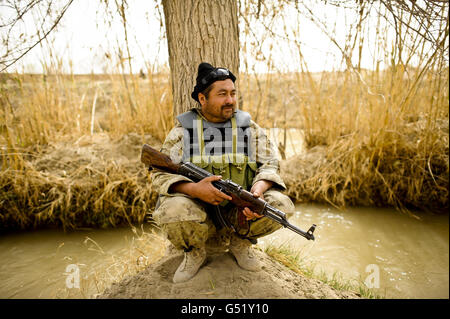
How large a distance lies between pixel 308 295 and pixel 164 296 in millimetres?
886

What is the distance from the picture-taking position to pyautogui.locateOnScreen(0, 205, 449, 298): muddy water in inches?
97.0

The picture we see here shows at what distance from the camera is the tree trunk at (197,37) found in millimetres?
2029

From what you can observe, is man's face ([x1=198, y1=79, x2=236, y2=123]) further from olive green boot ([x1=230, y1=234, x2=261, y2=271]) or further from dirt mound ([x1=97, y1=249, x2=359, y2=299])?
dirt mound ([x1=97, y1=249, x2=359, y2=299])

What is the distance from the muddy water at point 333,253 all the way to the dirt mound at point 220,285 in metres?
0.70

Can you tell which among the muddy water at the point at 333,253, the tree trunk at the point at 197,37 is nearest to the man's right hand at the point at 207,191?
the tree trunk at the point at 197,37

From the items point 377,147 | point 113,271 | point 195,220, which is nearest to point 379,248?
point 377,147

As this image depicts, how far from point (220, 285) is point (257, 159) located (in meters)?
0.82

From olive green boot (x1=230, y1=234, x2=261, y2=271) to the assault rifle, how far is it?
220 millimetres

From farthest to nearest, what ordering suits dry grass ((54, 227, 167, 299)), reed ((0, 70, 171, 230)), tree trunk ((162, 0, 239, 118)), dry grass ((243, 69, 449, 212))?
1. dry grass ((243, 69, 449, 212))
2. reed ((0, 70, 171, 230))
3. dry grass ((54, 227, 167, 299))
4. tree trunk ((162, 0, 239, 118))

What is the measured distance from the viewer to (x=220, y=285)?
5.39ft

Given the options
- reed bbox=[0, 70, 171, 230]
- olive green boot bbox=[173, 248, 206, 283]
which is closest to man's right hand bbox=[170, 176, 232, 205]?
olive green boot bbox=[173, 248, 206, 283]

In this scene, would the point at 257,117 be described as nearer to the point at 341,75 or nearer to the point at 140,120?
the point at 341,75

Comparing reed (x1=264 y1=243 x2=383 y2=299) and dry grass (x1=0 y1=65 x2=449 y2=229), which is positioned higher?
dry grass (x1=0 y1=65 x2=449 y2=229)

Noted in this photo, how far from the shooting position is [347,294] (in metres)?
1.98
